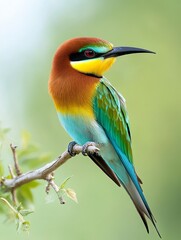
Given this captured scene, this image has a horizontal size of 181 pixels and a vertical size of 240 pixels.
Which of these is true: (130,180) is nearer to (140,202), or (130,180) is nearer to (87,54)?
(140,202)

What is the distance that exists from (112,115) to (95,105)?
112 mm

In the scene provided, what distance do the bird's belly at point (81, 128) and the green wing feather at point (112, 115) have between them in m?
0.07

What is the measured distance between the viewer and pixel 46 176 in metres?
1.82

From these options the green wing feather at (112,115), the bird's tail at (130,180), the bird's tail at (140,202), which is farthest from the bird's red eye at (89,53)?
the bird's tail at (140,202)

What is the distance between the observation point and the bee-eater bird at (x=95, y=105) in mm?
2283

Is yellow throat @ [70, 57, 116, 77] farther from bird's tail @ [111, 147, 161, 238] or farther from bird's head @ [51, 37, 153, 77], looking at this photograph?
bird's tail @ [111, 147, 161, 238]

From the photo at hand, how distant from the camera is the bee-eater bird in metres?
2.28

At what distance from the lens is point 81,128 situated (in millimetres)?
2363

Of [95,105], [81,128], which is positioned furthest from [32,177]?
[95,105]

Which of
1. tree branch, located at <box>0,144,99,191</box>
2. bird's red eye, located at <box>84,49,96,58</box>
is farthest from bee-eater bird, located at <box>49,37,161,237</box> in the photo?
tree branch, located at <box>0,144,99,191</box>

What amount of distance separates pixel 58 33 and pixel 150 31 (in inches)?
30.6

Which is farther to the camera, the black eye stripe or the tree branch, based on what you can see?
the black eye stripe

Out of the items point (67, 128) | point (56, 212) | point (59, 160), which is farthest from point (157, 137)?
point (59, 160)

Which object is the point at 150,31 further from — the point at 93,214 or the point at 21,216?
the point at 21,216
